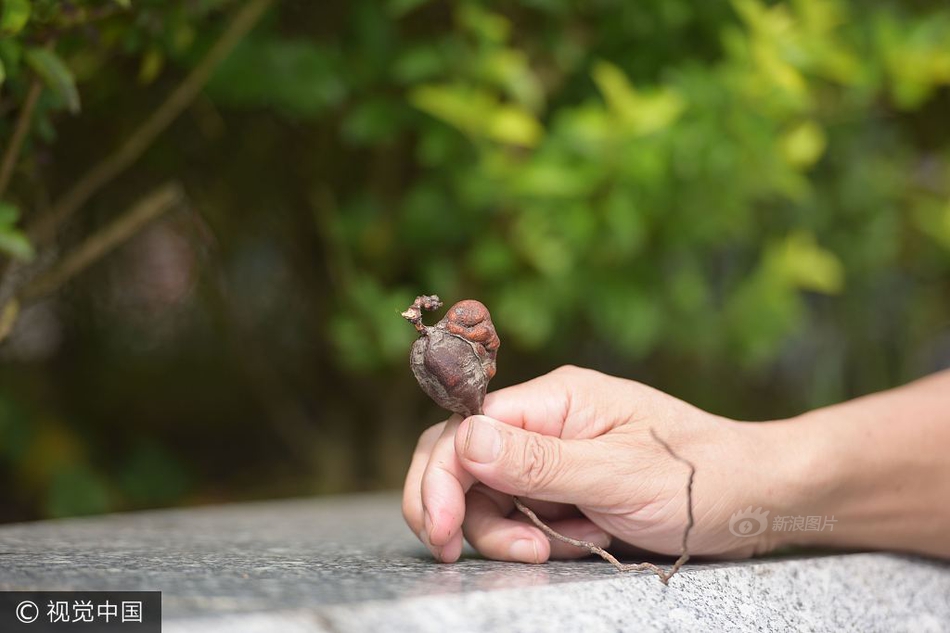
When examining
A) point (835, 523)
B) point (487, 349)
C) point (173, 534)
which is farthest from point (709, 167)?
point (173, 534)

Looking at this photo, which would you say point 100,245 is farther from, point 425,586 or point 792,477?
point 792,477

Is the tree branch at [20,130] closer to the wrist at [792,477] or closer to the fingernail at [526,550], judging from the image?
the fingernail at [526,550]

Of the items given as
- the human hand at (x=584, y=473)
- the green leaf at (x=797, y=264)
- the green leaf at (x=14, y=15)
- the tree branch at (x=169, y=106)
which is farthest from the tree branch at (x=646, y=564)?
the green leaf at (x=797, y=264)

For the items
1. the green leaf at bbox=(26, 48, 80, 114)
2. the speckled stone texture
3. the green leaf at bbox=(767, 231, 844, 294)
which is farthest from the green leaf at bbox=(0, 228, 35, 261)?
the green leaf at bbox=(767, 231, 844, 294)

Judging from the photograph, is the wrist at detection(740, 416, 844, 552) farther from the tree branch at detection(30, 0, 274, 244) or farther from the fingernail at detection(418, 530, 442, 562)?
the tree branch at detection(30, 0, 274, 244)

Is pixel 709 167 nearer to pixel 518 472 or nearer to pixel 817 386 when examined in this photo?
pixel 518 472

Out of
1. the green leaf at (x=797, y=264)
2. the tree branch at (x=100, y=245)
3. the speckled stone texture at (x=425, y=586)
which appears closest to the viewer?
the speckled stone texture at (x=425, y=586)

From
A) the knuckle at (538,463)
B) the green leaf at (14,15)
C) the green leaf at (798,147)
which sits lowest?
the knuckle at (538,463)

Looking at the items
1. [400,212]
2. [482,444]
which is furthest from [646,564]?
[400,212]
